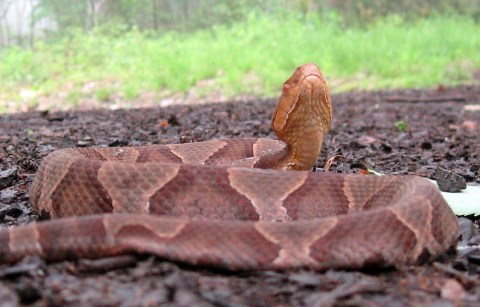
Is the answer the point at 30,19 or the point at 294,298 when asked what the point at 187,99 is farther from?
the point at 294,298

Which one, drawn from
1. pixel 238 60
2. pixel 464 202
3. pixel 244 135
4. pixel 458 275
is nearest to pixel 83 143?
pixel 244 135

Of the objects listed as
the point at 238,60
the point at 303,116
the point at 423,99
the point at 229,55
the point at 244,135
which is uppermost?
the point at 303,116

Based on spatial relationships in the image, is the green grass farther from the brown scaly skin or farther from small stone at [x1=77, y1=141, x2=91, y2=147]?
the brown scaly skin

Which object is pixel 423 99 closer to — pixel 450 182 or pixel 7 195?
pixel 450 182

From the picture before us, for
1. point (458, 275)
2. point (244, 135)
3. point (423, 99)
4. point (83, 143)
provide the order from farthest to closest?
point (423, 99) < point (244, 135) < point (83, 143) < point (458, 275)

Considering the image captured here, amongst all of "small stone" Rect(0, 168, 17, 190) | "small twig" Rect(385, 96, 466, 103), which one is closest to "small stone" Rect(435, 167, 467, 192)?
"small stone" Rect(0, 168, 17, 190)

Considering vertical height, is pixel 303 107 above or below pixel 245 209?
above
